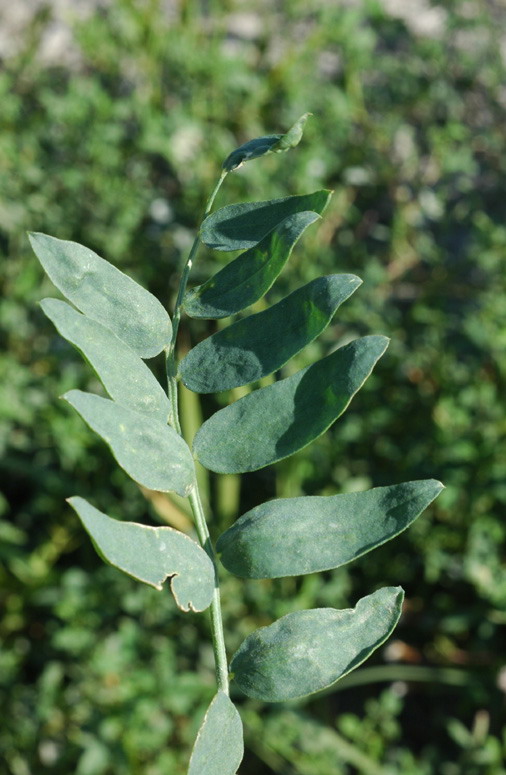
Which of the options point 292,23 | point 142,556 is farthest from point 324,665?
point 292,23

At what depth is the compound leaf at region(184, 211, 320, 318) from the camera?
615 mm

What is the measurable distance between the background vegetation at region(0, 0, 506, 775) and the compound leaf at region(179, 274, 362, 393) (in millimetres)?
1323

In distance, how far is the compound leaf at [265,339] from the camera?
609mm

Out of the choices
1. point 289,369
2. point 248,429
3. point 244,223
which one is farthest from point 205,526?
point 289,369

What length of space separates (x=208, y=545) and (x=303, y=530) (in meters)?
0.07

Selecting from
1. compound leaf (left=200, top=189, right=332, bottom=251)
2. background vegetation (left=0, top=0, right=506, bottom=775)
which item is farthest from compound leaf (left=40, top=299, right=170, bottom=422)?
background vegetation (left=0, top=0, right=506, bottom=775)

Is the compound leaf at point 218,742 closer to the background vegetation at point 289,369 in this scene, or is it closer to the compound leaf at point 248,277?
the compound leaf at point 248,277

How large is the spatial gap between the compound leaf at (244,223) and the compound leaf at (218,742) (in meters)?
0.30

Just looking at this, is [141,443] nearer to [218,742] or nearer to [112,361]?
[112,361]

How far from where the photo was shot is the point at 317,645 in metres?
0.60

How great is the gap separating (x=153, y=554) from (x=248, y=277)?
8.4 inches

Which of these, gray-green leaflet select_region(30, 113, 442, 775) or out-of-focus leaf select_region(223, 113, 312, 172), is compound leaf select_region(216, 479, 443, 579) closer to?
gray-green leaflet select_region(30, 113, 442, 775)

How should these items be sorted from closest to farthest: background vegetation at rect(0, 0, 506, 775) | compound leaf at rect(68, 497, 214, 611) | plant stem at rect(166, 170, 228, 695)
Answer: compound leaf at rect(68, 497, 214, 611) < plant stem at rect(166, 170, 228, 695) < background vegetation at rect(0, 0, 506, 775)

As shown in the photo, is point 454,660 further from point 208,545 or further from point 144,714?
point 208,545
